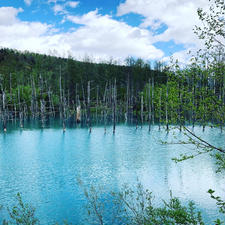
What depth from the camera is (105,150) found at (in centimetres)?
2689

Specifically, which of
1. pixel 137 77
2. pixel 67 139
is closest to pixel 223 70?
pixel 67 139

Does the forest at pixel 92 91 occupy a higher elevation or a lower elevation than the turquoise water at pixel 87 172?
higher

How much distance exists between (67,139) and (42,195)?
1877cm

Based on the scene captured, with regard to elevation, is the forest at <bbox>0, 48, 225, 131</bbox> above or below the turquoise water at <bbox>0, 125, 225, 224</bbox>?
above

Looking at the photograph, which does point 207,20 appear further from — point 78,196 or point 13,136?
point 13,136

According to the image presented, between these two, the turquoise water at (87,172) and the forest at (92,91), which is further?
the turquoise water at (87,172)

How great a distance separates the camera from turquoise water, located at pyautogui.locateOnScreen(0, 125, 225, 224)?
43.8ft

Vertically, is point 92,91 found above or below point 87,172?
Result: above

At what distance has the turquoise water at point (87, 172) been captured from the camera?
1334cm

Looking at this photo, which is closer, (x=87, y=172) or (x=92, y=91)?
(x=87, y=172)

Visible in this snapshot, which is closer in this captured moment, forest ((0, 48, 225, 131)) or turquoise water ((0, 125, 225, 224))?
forest ((0, 48, 225, 131))

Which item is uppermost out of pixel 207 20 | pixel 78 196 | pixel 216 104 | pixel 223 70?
pixel 207 20

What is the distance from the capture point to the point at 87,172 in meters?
18.9

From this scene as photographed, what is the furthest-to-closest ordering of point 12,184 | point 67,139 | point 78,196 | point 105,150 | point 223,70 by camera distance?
1. point 67,139
2. point 105,150
3. point 12,184
4. point 78,196
5. point 223,70
